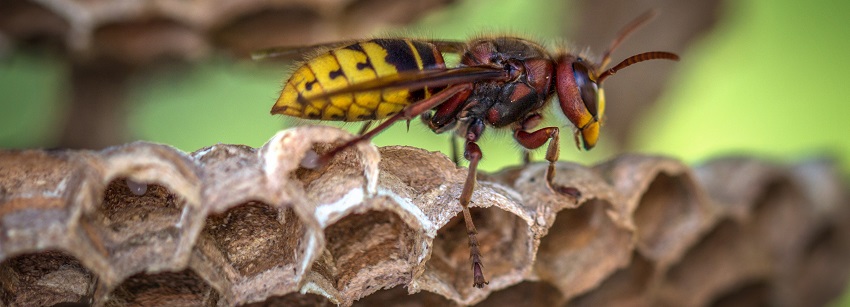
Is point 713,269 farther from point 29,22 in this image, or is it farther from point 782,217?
point 29,22

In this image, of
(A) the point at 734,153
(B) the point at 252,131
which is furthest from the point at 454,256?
(B) the point at 252,131

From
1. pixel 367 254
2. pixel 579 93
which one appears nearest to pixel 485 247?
pixel 367 254

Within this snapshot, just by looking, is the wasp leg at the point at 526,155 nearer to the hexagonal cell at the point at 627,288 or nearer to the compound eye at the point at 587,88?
the compound eye at the point at 587,88

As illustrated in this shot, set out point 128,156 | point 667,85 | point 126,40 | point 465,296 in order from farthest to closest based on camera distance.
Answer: point 667,85
point 126,40
point 465,296
point 128,156

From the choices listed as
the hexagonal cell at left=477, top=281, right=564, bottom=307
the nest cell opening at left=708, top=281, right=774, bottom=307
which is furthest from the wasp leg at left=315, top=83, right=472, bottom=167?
the nest cell opening at left=708, top=281, right=774, bottom=307

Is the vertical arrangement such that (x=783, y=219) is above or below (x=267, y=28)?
below

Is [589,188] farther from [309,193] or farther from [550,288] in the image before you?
[309,193]
